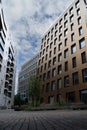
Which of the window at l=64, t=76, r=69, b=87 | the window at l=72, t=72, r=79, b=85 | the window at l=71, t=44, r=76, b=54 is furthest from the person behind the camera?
the window at l=71, t=44, r=76, b=54

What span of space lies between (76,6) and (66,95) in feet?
77.5

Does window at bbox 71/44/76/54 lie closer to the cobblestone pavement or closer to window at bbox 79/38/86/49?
window at bbox 79/38/86/49

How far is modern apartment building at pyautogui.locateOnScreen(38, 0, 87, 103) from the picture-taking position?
3609cm

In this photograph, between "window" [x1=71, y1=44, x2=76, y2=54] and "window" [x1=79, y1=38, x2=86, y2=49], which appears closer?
"window" [x1=79, y1=38, x2=86, y2=49]

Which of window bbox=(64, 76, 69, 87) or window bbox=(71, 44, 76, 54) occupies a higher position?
window bbox=(71, 44, 76, 54)

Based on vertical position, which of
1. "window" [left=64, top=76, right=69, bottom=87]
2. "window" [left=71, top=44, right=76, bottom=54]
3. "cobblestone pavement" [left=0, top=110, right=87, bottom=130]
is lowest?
"cobblestone pavement" [left=0, top=110, right=87, bottom=130]

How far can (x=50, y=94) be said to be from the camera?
4644 cm

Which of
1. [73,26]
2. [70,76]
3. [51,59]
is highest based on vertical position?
[73,26]

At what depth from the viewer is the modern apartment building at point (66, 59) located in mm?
36094

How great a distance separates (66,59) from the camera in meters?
42.6

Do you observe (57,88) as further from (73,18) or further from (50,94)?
(73,18)

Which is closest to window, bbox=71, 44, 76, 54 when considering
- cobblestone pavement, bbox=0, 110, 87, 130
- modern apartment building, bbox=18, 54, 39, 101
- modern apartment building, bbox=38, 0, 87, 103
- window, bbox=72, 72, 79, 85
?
modern apartment building, bbox=38, 0, 87, 103

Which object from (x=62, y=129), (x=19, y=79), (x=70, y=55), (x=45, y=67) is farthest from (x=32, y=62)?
(x=62, y=129)

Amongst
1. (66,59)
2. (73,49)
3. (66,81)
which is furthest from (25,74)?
(73,49)
